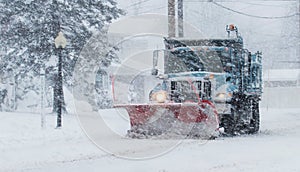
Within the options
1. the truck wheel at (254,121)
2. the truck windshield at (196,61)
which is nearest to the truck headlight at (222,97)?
the truck windshield at (196,61)

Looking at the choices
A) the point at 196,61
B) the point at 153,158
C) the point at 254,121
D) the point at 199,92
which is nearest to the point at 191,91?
the point at 199,92

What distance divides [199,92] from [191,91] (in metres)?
0.22

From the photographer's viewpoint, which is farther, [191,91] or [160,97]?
[191,91]

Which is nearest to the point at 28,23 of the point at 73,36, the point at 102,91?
the point at 73,36

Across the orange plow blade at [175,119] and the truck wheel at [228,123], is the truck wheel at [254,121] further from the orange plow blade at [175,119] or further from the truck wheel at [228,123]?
the orange plow blade at [175,119]

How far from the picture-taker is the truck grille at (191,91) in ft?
40.1

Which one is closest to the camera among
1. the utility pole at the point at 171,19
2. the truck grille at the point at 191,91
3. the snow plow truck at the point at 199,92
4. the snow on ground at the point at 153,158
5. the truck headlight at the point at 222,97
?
the snow on ground at the point at 153,158

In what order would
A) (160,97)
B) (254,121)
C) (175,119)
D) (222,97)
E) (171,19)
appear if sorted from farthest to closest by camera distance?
(171,19) < (254,121) < (222,97) < (160,97) < (175,119)

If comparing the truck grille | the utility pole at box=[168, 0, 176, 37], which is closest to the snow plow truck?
the truck grille

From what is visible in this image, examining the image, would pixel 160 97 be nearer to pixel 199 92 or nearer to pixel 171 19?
pixel 199 92

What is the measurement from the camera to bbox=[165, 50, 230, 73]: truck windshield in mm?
13070

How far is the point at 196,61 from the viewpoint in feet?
43.5

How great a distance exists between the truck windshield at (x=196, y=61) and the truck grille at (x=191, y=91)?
0.81 m

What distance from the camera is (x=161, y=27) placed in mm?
27203
